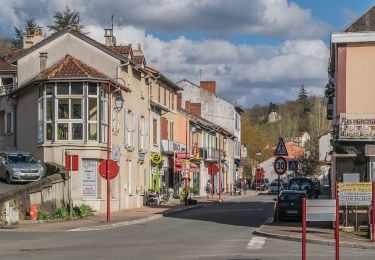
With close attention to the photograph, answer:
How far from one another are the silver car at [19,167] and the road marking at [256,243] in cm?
1550

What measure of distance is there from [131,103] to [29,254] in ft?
85.5

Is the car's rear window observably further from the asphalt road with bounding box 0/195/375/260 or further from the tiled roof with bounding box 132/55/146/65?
the tiled roof with bounding box 132/55/146/65

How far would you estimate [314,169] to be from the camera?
3378 inches

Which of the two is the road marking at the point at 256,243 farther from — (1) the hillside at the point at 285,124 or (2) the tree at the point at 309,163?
(1) the hillside at the point at 285,124

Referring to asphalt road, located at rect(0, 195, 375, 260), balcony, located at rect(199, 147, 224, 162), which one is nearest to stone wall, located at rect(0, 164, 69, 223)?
asphalt road, located at rect(0, 195, 375, 260)

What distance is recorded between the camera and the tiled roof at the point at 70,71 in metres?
36.9

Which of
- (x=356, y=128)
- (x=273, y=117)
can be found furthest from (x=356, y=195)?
(x=273, y=117)

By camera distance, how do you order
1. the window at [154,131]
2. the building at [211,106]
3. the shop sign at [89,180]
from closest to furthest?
the shop sign at [89,180] → the window at [154,131] → the building at [211,106]

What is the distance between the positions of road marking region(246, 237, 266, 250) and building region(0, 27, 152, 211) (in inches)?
391

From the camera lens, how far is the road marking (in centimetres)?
1972

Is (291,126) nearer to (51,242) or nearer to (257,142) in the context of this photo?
(257,142)

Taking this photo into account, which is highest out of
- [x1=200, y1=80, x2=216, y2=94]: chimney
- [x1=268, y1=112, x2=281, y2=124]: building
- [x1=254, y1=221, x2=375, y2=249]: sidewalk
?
[x1=200, y1=80, x2=216, y2=94]: chimney

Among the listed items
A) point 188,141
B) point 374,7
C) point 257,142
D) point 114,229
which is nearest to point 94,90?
point 114,229

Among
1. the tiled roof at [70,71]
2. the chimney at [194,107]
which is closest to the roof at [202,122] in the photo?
the chimney at [194,107]
